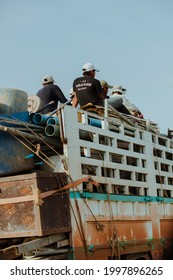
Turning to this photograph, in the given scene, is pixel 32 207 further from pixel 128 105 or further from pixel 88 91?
pixel 128 105

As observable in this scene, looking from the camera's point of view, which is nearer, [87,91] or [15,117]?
[15,117]

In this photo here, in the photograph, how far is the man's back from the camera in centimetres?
723

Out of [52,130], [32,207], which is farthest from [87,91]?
[32,207]

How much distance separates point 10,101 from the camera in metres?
5.73

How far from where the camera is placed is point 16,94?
577 cm

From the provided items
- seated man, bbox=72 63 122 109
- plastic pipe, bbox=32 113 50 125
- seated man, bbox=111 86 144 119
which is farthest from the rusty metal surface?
seated man, bbox=111 86 144 119

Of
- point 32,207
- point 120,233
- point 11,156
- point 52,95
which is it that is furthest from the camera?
point 52,95

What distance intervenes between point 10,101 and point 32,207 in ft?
4.51

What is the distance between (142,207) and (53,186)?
1.79 metres

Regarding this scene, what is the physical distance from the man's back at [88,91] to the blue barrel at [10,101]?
160 cm

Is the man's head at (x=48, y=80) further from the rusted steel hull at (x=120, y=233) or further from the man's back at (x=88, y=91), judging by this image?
the rusted steel hull at (x=120, y=233)

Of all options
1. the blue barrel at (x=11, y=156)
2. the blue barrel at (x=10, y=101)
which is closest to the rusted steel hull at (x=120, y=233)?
the blue barrel at (x=11, y=156)

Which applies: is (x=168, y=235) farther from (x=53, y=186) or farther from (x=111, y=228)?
(x=53, y=186)

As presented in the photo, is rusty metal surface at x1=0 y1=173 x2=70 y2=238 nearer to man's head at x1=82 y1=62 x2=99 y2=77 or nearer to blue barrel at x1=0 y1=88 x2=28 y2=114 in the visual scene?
blue barrel at x1=0 y1=88 x2=28 y2=114
